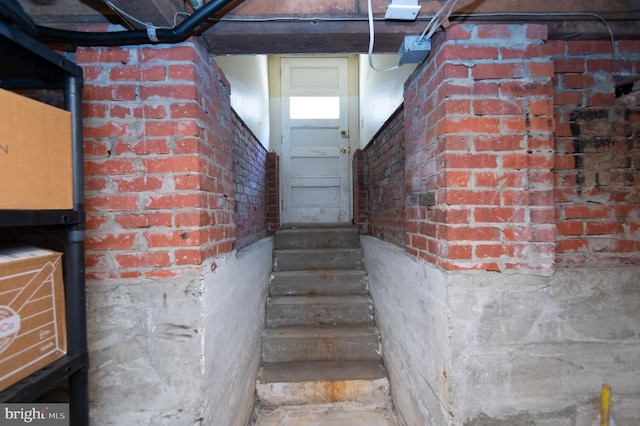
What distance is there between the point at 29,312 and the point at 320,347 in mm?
1838

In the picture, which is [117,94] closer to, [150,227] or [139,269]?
[150,227]

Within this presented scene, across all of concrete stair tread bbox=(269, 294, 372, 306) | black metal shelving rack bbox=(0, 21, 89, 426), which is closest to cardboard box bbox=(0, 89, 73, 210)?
black metal shelving rack bbox=(0, 21, 89, 426)

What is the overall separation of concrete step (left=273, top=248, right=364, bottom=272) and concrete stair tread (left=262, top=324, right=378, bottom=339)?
0.67 meters

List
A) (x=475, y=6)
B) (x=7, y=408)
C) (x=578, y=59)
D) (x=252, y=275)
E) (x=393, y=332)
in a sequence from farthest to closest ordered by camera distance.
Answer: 1. (x=252, y=275)
2. (x=393, y=332)
3. (x=578, y=59)
4. (x=475, y=6)
5. (x=7, y=408)

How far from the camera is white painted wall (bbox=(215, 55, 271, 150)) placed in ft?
7.13

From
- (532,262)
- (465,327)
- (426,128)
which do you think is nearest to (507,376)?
(465,327)

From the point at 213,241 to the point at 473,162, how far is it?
127cm

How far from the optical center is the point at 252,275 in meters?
2.11

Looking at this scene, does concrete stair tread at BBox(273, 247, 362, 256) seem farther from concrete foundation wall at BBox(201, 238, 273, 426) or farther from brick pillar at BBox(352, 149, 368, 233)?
concrete foundation wall at BBox(201, 238, 273, 426)

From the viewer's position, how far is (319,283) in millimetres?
2738

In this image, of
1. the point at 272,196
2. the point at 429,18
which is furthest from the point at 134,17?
the point at 272,196

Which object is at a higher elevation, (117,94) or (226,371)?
(117,94)

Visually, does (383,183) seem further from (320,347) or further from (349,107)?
(349,107)

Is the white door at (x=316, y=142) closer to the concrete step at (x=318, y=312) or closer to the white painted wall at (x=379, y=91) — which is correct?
the white painted wall at (x=379, y=91)
